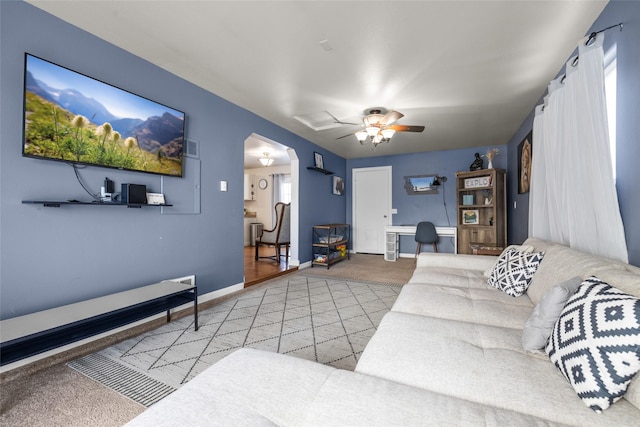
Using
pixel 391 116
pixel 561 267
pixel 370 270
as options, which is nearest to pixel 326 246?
pixel 370 270

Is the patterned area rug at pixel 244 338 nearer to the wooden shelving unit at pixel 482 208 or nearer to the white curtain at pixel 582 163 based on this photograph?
the white curtain at pixel 582 163

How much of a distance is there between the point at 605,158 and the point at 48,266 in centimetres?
Answer: 361

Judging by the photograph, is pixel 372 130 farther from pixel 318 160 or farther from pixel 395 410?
pixel 395 410

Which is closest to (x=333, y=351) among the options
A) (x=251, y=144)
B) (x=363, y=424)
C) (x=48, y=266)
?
(x=363, y=424)

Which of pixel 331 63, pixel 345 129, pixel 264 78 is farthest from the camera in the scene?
pixel 345 129

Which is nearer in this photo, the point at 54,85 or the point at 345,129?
the point at 54,85

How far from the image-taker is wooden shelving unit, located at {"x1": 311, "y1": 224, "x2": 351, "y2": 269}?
15.7 ft

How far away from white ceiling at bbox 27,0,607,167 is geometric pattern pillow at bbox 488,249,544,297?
1.68 m

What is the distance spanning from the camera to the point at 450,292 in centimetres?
195

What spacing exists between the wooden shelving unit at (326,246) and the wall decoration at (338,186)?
1.14 m

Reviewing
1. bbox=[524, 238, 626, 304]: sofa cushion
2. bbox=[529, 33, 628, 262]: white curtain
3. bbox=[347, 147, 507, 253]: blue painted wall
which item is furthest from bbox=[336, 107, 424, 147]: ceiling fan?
bbox=[347, 147, 507, 253]: blue painted wall

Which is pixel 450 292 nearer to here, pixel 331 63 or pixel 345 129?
pixel 331 63

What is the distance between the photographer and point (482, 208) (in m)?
5.03

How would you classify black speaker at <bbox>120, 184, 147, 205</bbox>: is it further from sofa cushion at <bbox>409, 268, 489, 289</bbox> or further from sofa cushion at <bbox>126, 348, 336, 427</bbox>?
sofa cushion at <bbox>409, 268, 489, 289</bbox>
